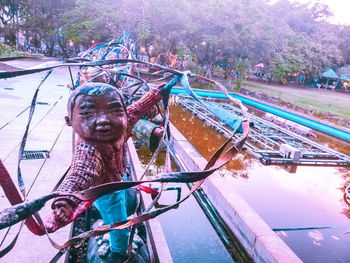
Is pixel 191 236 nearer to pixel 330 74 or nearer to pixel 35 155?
pixel 35 155

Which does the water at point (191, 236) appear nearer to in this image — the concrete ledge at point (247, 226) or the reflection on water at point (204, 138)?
the concrete ledge at point (247, 226)

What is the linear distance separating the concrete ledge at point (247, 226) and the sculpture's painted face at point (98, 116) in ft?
10.5

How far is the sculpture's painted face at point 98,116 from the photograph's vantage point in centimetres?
157

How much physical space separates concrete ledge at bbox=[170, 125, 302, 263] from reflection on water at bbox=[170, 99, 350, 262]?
38.9 inches

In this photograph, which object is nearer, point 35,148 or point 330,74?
point 35,148

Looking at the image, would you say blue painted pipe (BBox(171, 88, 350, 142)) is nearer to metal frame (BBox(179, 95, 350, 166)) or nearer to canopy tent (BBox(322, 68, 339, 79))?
metal frame (BBox(179, 95, 350, 166))

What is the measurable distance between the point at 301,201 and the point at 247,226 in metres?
2.95

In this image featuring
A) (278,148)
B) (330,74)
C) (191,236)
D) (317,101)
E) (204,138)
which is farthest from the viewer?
(330,74)

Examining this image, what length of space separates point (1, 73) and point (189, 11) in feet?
76.5

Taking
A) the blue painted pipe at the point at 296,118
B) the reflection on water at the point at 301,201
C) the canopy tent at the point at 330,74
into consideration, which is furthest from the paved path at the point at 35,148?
the canopy tent at the point at 330,74

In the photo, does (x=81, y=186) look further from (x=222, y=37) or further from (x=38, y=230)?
(x=222, y=37)

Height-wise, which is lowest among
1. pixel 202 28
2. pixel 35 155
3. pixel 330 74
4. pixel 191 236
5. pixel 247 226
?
pixel 191 236

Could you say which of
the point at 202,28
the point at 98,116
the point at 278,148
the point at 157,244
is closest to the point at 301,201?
the point at 278,148

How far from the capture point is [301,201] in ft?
20.8
